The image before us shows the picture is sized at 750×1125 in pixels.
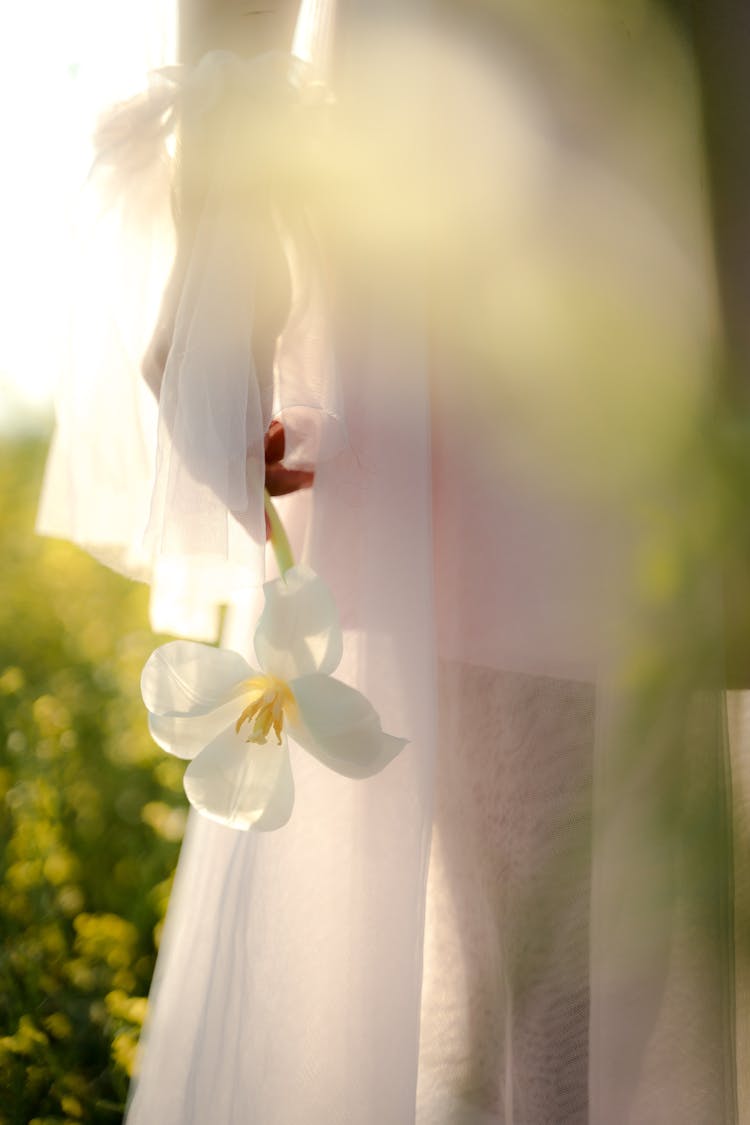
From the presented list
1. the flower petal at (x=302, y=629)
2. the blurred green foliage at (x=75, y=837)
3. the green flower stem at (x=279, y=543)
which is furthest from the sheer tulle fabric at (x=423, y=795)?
the blurred green foliage at (x=75, y=837)

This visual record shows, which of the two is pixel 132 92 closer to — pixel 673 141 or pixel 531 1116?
pixel 673 141

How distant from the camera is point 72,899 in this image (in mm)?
1545

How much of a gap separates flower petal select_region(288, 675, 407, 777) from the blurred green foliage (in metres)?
0.96

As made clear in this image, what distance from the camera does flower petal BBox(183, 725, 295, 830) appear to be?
659 millimetres

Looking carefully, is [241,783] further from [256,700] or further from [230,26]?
[230,26]

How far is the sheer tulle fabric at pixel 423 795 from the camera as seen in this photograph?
773mm

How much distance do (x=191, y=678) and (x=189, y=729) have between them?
37 millimetres

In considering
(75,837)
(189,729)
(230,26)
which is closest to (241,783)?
(189,729)

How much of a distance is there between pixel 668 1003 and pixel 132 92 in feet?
3.01

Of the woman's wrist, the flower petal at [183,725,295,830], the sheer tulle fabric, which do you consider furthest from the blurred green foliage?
the woman's wrist

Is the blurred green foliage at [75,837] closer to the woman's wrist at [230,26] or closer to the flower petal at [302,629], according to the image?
the flower petal at [302,629]

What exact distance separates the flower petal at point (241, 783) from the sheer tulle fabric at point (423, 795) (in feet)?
0.55

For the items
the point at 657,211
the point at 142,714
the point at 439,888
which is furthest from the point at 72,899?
the point at 657,211

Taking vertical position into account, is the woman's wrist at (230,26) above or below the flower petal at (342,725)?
above
